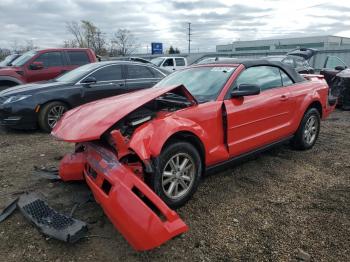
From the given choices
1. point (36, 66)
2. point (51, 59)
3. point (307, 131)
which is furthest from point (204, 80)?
point (51, 59)

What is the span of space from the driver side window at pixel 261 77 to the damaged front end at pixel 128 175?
97cm

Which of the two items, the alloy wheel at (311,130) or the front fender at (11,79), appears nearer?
the alloy wheel at (311,130)

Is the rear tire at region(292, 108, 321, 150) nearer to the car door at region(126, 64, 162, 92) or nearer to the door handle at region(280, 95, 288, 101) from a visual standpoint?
the door handle at region(280, 95, 288, 101)

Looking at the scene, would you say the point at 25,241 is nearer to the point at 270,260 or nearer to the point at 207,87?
the point at 270,260

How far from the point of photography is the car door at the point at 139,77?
8.09m

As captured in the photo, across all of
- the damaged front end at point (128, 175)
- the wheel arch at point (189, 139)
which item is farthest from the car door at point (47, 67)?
the wheel arch at point (189, 139)

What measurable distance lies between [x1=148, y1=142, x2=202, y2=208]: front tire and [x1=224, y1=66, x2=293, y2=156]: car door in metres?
0.67

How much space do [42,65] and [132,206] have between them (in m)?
8.10

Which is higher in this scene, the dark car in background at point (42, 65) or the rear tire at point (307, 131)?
the dark car in background at point (42, 65)

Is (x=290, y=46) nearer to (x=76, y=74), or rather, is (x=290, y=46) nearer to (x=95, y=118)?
(x=76, y=74)

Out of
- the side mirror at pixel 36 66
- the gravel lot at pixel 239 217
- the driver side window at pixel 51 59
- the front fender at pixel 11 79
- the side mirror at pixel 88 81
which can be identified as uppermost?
the driver side window at pixel 51 59

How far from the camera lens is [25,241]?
2947 millimetres

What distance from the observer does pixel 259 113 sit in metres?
4.33

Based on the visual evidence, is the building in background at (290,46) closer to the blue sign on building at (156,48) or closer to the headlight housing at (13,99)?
the blue sign on building at (156,48)
